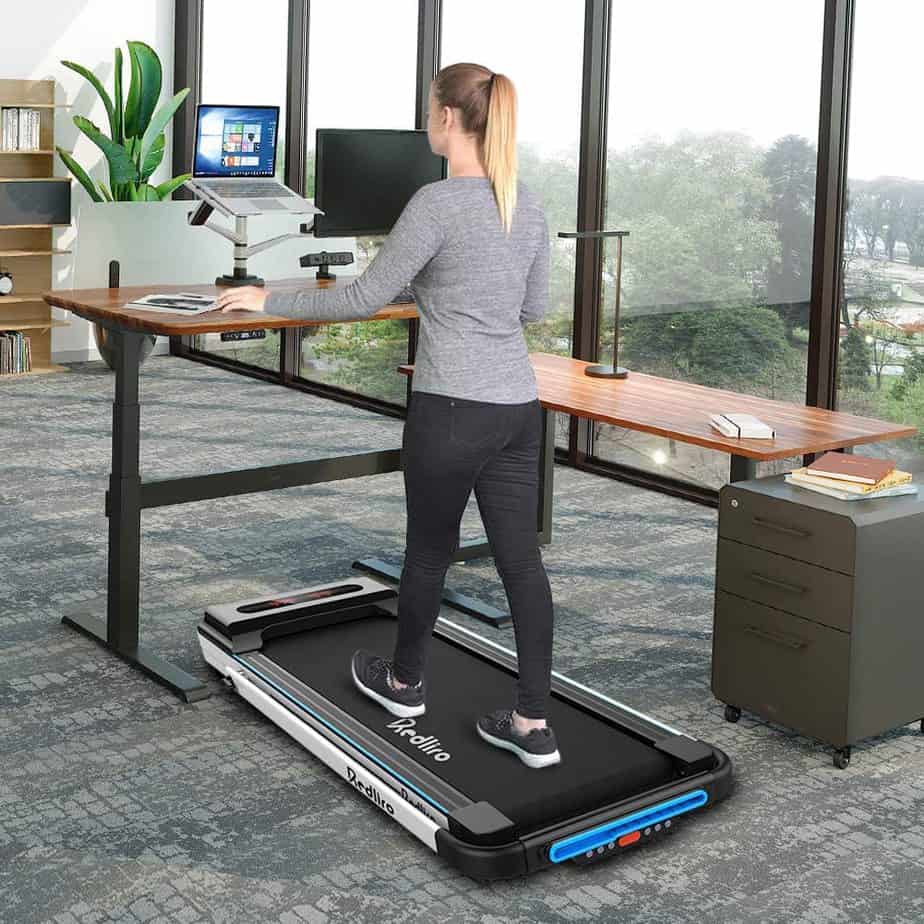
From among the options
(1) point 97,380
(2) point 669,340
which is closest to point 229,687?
(2) point 669,340

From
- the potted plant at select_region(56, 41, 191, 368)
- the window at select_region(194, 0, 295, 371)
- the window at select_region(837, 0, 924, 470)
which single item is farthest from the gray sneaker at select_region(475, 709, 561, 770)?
the potted plant at select_region(56, 41, 191, 368)

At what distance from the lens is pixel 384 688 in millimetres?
3369

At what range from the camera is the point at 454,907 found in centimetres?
272

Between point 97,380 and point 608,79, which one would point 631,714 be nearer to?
point 608,79

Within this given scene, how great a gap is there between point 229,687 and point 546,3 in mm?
3718

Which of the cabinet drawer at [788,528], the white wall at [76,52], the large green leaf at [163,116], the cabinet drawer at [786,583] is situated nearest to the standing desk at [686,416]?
the cabinet drawer at [788,528]

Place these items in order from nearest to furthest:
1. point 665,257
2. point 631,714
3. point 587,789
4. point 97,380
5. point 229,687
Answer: point 587,789, point 631,714, point 229,687, point 665,257, point 97,380

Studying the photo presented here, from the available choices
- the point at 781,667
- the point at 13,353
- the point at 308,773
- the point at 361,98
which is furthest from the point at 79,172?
the point at 781,667

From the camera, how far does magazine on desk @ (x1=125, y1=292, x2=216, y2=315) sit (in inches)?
157

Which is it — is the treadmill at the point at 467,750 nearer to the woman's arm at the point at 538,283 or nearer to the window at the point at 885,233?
the woman's arm at the point at 538,283

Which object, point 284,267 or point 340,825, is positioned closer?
point 340,825

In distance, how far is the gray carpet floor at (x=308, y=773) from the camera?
2.75m

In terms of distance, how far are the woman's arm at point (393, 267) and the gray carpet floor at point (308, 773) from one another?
40.8 inches

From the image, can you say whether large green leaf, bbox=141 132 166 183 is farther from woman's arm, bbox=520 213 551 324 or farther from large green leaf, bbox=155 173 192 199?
woman's arm, bbox=520 213 551 324
